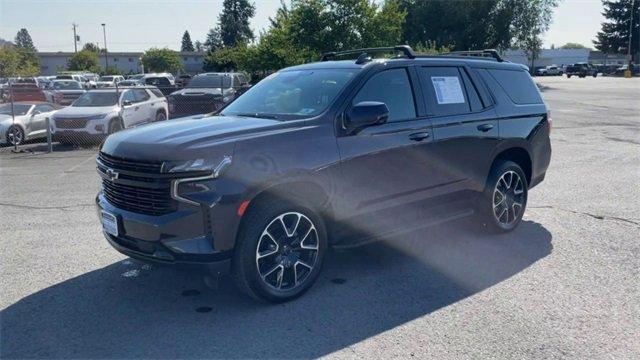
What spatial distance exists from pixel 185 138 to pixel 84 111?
12.3 metres

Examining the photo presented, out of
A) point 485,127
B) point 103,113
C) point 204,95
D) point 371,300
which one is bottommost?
point 371,300

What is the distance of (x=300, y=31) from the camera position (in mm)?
19547

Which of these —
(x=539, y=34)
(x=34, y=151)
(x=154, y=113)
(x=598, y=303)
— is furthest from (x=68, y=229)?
(x=539, y=34)

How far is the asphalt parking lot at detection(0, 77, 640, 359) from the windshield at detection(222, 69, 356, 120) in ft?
4.91

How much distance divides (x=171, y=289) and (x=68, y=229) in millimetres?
2492

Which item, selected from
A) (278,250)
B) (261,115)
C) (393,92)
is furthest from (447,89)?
(278,250)

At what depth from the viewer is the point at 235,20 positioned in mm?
97562

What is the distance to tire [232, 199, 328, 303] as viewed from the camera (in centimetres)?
418

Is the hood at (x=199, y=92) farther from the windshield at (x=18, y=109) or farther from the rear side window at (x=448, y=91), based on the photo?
the rear side window at (x=448, y=91)

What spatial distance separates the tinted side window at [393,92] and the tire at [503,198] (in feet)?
4.78

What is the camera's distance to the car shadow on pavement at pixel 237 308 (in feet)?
12.5

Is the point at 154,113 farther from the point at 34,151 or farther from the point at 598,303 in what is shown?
the point at 598,303

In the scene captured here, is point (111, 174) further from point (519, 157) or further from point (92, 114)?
point (92, 114)

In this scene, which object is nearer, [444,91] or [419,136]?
[419,136]
